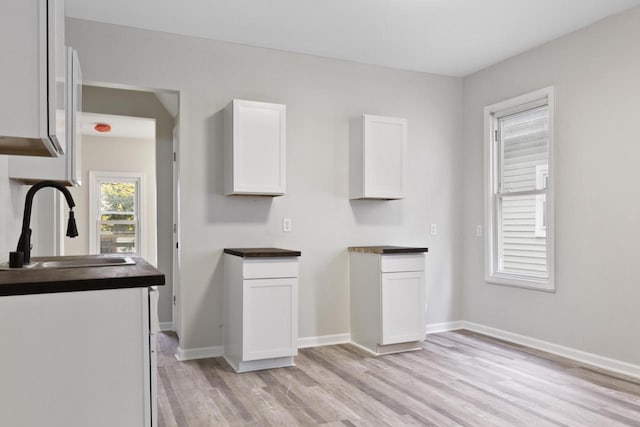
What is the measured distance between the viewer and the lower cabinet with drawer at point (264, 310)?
3.45 m

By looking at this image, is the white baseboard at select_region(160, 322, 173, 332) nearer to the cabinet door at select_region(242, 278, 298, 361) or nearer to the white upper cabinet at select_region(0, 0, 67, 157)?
the cabinet door at select_region(242, 278, 298, 361)

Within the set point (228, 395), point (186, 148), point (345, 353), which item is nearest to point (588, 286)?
point (345, 353)

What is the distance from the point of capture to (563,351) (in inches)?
152

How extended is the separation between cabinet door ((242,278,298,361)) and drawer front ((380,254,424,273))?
31.1 inches

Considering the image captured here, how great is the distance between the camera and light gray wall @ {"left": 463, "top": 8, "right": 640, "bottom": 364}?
11.2 feet

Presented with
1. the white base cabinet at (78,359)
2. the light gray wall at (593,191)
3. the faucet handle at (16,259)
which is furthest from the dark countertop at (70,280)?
the light gray wall at (593,191)

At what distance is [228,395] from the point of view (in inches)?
118

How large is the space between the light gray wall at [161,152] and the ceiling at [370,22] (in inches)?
45.6

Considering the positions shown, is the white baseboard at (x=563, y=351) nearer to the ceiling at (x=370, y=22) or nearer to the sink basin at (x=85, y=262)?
the ceiling at (x=370, y=22)

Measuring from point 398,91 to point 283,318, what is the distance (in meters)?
2.56

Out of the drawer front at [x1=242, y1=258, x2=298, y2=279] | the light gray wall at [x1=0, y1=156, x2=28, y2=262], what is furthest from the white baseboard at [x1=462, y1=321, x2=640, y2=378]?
the light gray wall at [x1=0, y1=156, x2=28, y2=262]

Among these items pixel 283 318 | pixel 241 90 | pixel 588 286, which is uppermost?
pixel 241 90

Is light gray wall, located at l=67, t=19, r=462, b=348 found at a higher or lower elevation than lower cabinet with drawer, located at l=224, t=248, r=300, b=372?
higher

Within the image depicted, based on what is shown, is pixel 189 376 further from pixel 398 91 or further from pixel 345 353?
pixel 398 91
